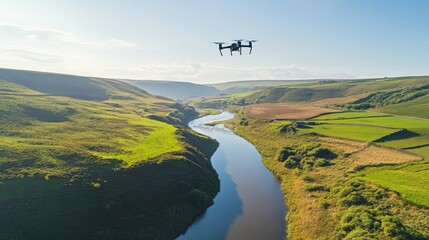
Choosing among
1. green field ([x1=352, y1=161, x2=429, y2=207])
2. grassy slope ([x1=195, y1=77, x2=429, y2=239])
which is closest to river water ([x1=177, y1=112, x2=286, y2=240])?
grassy slope ([x1=195, y1=77, x2=429, y2=239])

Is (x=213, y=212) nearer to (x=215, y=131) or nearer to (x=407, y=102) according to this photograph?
(x=215, y=131)

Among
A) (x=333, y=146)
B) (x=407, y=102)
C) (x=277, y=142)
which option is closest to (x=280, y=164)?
(x=333, y=146)

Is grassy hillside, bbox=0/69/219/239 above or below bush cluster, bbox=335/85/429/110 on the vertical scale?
below

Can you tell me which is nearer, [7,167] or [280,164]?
[7,167]

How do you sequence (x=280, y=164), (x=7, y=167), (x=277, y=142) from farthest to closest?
(x=277, y=142), (x=280, y=164), (x=7, y=167)

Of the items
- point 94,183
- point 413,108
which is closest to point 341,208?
point 94,183

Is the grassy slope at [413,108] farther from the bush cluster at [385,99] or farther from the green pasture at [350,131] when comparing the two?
the green pasture at [350,131]

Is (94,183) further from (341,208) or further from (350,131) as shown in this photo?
(350,131)

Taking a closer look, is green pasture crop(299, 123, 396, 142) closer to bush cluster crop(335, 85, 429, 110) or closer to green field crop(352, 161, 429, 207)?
green field crop(352, 161, 429, 207)
